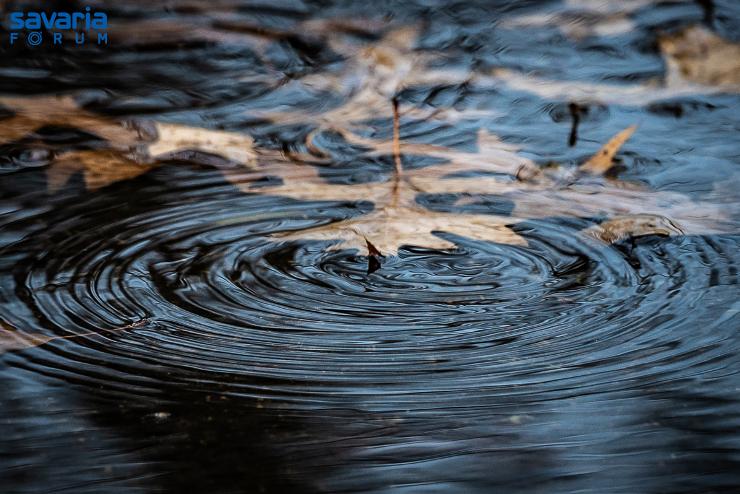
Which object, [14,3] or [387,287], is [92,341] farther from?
[14,3]

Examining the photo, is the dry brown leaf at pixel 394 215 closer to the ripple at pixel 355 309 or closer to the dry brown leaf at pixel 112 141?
the ripple at pixel 355 309

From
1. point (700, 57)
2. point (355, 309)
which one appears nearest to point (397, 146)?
point (355, 309)

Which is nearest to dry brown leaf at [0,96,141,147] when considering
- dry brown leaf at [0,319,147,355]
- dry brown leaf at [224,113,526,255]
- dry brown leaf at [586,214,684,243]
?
dry brown leaf at [224,113,526,255]

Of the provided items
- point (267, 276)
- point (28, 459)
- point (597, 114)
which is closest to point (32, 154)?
point (267, 276)

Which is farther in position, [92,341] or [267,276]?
[267,276]

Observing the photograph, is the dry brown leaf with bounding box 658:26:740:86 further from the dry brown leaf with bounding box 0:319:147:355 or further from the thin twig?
the dry brown leaf with bounding box 0:319:147:355
